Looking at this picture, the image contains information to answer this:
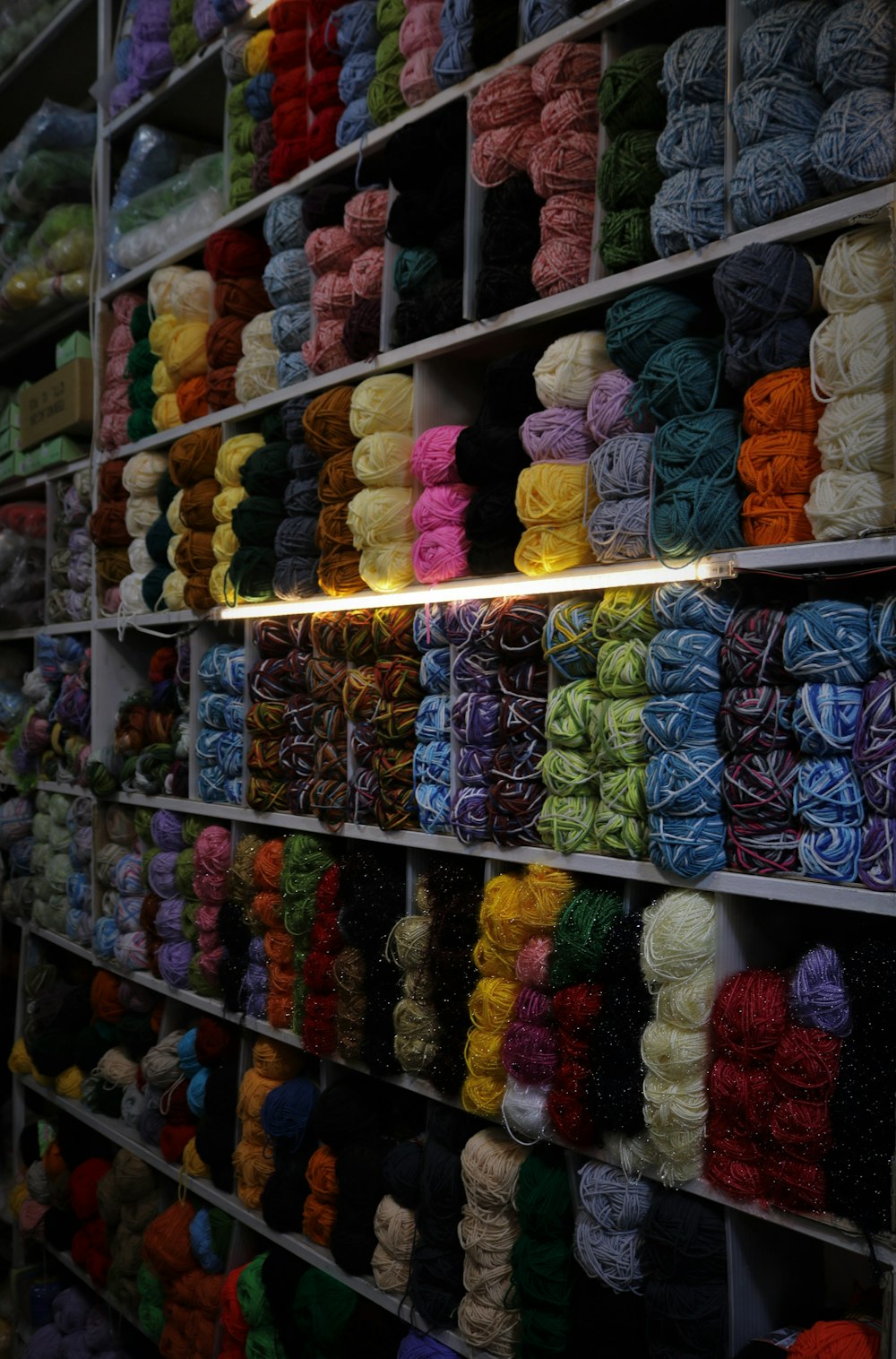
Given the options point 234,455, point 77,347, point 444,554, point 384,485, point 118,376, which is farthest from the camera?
point 77,347

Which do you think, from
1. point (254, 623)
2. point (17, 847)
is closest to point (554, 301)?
point (254, 623)

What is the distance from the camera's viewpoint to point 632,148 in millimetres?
1389

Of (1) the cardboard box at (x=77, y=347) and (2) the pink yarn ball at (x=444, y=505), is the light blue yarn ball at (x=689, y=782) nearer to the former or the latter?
(2) the pink yarn ball at (x=444, y=505)

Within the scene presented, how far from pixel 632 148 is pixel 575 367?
27 centimetres

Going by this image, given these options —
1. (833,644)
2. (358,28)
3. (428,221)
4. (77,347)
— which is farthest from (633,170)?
(77,347)

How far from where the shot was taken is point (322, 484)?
189 cm

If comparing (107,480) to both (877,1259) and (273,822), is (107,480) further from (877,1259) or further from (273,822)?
A: (877,1259)

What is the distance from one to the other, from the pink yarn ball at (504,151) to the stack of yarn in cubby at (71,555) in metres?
Answer: 1.50

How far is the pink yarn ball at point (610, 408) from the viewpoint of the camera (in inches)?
55.6

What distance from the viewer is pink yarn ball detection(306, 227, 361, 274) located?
1.89 metres

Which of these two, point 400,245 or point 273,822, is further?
point 273,822

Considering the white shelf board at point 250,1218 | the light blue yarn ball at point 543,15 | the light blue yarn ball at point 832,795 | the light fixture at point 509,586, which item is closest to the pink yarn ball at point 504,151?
the light blue yarn ball at point 543,15

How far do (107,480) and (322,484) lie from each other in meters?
0.94

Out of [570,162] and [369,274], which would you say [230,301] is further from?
[570,162]
